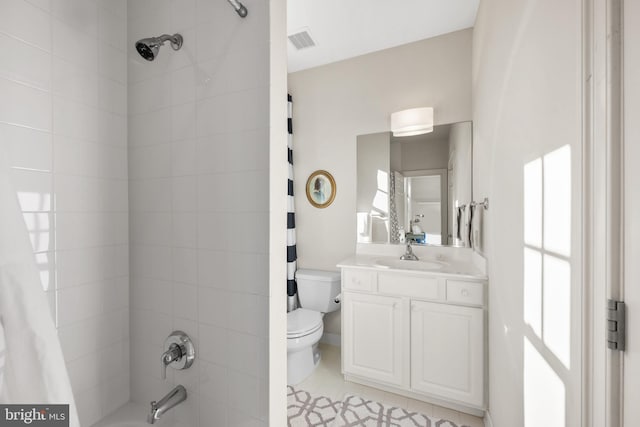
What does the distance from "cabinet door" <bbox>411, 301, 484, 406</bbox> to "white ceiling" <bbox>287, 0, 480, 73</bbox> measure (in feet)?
6.64

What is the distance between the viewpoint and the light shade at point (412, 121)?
2188mm

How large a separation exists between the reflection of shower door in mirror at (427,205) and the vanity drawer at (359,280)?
0.64 metres

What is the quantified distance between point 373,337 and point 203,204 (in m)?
1.52

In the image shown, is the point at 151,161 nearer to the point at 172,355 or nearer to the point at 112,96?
the point at 112,96

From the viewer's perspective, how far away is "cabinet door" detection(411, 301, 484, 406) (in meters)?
1.65

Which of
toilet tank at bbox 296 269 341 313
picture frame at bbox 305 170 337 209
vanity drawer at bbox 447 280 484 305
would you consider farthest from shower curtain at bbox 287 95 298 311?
vanity drawer at bbox 447 280 484 305

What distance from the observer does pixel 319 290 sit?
2389 millimetres

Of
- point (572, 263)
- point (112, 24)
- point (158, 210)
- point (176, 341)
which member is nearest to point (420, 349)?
point (572, 263)

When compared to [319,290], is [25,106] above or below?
above

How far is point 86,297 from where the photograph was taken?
3.47 ft

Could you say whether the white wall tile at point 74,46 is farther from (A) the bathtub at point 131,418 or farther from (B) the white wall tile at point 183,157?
(A) the bathtub at point 131,418

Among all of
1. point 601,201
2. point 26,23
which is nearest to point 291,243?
point 26,23

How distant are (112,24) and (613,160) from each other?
1732 millimetres

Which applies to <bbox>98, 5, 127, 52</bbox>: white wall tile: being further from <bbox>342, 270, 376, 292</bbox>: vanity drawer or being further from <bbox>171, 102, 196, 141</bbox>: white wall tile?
<bbox>342, 270, 376, 292</bbox>: vanity drawer
